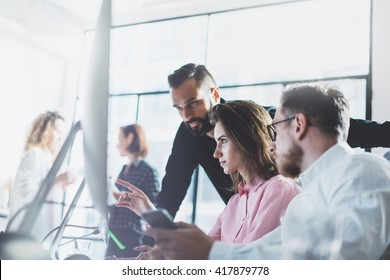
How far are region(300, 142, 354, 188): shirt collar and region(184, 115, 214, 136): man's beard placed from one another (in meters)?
0.56

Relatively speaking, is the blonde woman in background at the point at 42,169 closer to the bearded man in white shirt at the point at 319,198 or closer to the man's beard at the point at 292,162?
the bearded man in white shirt at the point at 319,198

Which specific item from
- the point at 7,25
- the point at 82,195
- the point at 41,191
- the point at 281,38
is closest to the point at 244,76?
the point at 281,38

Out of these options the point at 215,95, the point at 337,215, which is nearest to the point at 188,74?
the point at 215,95

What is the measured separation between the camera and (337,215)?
32.0 inches

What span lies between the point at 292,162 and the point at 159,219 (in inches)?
14.1

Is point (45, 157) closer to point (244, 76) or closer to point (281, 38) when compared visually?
point (244, 76)

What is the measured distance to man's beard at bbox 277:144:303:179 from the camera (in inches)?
40.3

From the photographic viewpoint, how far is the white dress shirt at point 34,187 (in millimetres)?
1227

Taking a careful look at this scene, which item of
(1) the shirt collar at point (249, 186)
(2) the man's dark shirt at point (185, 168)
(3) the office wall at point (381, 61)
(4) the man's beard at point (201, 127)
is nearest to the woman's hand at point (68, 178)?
(2) the man's dark shirt at point (185, 168)

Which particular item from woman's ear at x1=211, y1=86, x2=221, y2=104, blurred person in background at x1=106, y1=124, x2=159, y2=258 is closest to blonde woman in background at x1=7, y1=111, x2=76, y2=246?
blurred person in background at x1=106, y1=124, x2=159, y2=258

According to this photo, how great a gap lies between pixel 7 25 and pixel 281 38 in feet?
3.18

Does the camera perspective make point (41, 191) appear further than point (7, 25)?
No

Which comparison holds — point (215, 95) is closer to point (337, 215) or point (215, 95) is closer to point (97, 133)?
point (97, 133)

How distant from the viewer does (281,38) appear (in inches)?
58.6
